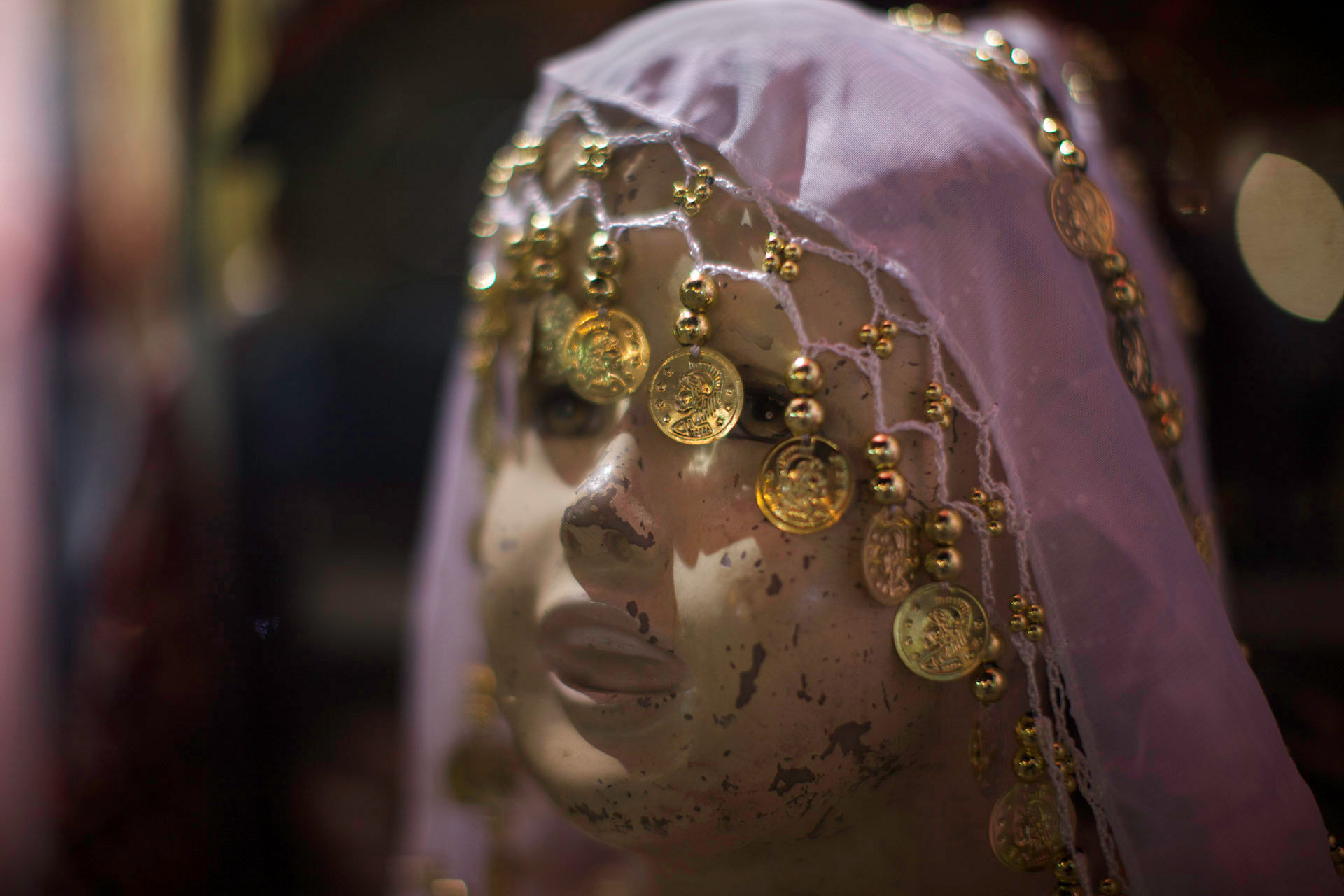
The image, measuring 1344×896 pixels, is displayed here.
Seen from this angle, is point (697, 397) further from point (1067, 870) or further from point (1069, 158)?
point (1067, 870)

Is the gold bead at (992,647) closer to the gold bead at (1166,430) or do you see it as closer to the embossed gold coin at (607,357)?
the gold bead at (1166,430)

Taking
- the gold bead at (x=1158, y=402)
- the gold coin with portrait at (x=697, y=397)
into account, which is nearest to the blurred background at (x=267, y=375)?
the gold bead at (x=1158, y=402)

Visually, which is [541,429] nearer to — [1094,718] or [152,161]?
[1094,718]

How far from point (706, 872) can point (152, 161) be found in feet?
4.03

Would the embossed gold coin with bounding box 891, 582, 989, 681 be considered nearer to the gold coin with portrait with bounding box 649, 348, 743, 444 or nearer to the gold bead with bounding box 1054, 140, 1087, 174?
the gold coin with portrait with bounding box 649, 348, 743, 444

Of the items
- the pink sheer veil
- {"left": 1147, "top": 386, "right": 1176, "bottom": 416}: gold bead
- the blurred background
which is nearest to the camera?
the pink sheer veil

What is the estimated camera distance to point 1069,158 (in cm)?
74

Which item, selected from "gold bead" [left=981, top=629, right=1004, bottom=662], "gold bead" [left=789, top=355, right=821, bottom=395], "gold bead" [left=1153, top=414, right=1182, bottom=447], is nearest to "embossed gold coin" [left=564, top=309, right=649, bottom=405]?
"gold bead" [left=789, top=355, right=821, bottom=395]

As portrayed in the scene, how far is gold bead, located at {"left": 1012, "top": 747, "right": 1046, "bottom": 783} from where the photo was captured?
2.32ft

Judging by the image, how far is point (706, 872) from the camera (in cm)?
83

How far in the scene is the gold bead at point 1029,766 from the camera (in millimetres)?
708

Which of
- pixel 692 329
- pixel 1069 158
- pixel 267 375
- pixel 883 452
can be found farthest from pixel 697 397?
pixel 267 375

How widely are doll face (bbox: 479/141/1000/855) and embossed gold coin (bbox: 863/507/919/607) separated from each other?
0.03 ft

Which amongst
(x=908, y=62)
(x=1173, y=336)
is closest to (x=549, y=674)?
(x=908, y=62)
